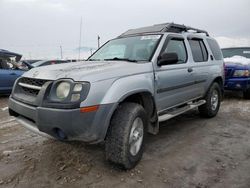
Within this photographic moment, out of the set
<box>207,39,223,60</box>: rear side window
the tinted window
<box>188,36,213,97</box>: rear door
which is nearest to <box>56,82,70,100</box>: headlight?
<box>188,36,213,97</box>: rear door

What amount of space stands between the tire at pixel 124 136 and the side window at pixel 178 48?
1524 millimetres

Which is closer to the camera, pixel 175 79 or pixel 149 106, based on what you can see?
pixel 149 106

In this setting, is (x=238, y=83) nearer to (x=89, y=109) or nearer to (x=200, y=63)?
(x=200, y=63)

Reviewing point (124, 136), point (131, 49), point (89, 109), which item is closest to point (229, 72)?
point (131, 49)

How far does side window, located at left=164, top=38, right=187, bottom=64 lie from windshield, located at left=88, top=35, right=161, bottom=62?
0.98 feet

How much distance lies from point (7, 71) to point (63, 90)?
247 inches

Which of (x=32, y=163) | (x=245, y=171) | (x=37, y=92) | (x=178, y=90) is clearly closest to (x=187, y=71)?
(x=178, y=90)

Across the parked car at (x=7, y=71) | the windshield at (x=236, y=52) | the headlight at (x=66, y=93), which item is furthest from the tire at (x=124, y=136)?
the windshield at (x=236, y=52)

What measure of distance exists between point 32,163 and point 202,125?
341 centimetres

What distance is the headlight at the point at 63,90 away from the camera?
2650mm

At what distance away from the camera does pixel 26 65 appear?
31.1 ft

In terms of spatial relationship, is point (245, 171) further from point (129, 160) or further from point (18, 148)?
point (18, 148)

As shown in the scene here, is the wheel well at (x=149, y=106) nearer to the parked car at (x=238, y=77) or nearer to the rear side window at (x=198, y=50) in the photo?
the rear side window at (x=198, y=50)

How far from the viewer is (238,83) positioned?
740 centimetres
